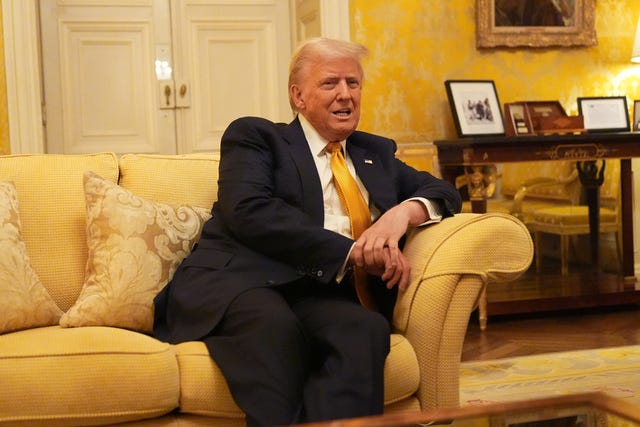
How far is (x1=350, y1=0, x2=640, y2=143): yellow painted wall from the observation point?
4.86 metres

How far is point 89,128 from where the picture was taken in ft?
17.0

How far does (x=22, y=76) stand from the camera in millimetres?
4527

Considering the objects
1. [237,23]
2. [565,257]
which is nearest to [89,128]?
[237,23]

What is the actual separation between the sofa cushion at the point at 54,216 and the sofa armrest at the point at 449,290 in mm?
943

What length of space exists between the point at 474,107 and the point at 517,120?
24cm

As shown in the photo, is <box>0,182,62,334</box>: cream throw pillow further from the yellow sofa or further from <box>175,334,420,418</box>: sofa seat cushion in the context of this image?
<box>175,334,420,418</box>: sofa seat cushion

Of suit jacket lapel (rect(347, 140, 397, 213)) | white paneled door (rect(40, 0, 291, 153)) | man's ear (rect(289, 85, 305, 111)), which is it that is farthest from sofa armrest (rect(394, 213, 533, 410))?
white paneled door (rect(40, 0, 291, 153))

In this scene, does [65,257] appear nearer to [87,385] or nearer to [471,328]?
[87,385]

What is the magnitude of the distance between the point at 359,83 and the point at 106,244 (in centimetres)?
87

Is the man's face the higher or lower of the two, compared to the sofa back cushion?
higher

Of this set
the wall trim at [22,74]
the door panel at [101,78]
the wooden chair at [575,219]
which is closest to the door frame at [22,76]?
the wall trim at [22,74]

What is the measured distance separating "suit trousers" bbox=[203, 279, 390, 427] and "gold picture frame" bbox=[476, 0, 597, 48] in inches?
123

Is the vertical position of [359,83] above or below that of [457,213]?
above

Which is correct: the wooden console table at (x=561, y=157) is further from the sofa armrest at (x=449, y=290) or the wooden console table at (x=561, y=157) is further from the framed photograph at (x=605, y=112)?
the sofa armrest at (x=449, y=290)
